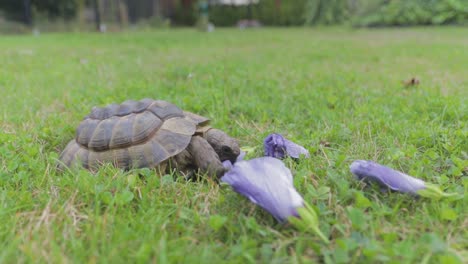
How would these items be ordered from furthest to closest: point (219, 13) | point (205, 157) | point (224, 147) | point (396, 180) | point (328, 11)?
1. point (219, 13)
2. point (328, 11)
3. point (224, 147)
4. point (205, 157)
5. point (396, 180)

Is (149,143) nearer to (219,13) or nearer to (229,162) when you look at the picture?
(229,162)

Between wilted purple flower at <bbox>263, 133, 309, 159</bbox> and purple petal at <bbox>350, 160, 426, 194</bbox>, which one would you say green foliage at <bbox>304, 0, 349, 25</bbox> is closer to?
wilted purple flower at <bbox>263, 133, 309, 159</bbox>

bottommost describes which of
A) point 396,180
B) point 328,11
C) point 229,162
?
point 229,162

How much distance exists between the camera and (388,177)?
1456 millimetres

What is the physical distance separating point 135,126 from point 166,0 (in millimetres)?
19545

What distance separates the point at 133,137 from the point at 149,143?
0.29ft

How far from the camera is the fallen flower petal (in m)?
1.41

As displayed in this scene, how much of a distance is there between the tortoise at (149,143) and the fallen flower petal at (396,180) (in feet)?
2.14

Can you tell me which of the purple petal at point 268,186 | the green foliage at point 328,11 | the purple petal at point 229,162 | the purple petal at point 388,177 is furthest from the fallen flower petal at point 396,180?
the green foliage at point 328,11

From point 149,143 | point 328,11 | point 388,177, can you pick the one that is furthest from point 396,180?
point 328,11

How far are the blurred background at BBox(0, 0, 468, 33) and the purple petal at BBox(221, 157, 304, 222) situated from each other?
45.5ft

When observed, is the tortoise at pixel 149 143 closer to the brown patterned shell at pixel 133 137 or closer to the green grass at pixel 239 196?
the brown patterned shell at pixel 133 137

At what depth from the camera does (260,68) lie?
490 centimetres

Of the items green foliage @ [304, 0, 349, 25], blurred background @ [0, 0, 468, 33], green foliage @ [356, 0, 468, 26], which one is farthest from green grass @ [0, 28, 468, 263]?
green foliage @ [304, 0, 349, 25]
